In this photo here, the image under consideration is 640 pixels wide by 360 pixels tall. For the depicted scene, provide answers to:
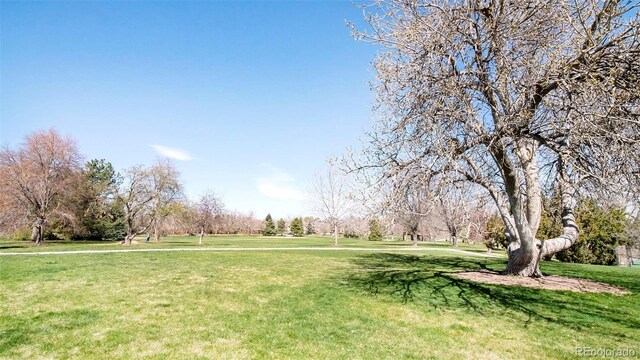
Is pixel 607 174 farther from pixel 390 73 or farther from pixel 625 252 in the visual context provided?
pixel 625 252

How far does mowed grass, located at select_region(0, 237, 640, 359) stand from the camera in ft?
17.9

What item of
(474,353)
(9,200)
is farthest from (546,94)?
(9,200)

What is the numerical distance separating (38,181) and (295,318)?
33.6m

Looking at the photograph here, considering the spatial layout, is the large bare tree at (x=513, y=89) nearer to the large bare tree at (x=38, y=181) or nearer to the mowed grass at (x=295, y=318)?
the mowed grass at (x=295, y=318)

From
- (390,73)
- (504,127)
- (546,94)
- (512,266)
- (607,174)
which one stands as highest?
(390,73)

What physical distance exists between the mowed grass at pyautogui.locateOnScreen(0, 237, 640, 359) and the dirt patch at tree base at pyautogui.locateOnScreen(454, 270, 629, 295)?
0.52m

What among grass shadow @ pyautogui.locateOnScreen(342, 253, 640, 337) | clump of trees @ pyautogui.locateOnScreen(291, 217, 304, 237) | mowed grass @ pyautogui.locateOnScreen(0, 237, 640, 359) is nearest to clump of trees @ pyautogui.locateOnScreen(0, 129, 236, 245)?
mowed grass @ pyautogui.locateOnScreen(0, 237, 640, 359)

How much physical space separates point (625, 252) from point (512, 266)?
14.8 m

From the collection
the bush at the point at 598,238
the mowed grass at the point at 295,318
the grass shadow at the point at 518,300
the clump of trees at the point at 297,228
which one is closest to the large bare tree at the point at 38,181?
the mowed grass at the point at 295,318

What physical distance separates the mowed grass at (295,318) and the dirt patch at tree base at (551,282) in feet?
1.71

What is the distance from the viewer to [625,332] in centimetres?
629

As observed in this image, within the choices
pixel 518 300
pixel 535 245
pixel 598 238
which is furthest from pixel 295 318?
pixel 598 238

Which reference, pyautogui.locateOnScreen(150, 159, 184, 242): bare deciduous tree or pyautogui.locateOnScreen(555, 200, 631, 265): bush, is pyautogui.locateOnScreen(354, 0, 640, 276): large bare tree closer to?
pyautogui.locateOnScreen(555, 200, 631, 265): bush

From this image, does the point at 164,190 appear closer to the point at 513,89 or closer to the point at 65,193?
the point at 65,193
